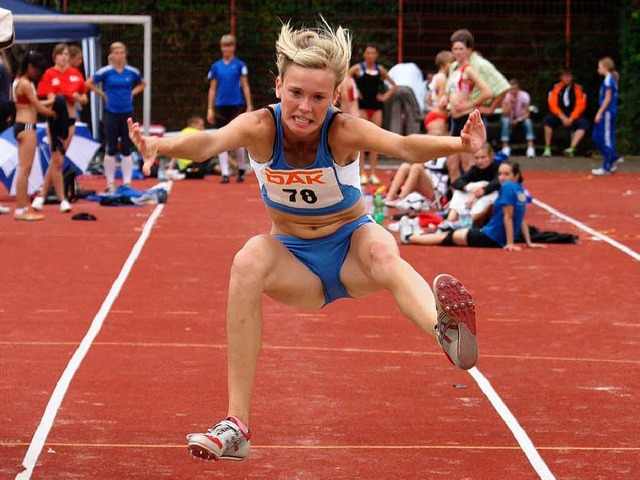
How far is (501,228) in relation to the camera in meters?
13.6

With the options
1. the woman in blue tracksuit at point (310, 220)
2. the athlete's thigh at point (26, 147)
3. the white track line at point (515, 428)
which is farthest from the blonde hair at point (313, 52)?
the athlete's thigh at point (26, 147)

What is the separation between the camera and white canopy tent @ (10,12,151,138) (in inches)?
745

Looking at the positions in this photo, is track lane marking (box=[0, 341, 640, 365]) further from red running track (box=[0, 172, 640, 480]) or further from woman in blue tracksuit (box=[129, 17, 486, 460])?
woman in blue tracksuit (box=[129, 17, 486, 460])

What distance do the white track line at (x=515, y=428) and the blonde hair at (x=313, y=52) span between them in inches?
81.9

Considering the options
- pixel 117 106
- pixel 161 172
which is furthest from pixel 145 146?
pixel 161 172

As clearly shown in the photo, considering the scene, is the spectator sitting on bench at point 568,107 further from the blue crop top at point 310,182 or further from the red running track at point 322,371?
the blue crop top at point 310,182

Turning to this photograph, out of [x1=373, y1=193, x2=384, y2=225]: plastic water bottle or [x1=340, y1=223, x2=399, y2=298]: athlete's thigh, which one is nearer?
[x1=340, y1=223, x2=399, y2=298]: athlete's thigh

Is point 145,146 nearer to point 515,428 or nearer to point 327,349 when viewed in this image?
point 515,428

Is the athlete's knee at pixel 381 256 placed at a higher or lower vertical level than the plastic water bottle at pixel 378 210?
higher

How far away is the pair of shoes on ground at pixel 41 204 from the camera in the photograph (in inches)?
618

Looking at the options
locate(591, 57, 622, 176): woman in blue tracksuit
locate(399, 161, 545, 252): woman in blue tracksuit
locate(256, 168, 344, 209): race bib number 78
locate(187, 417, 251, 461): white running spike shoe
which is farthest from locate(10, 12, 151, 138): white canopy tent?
locate(187, 417, 251, 461): white running spike shoe

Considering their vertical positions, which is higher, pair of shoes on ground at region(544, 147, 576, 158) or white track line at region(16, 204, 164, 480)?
white track line at region(16, 204, 164, 480)

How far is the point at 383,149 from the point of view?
557cm

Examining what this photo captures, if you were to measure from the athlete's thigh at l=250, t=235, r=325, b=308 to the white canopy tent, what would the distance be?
13.3 meters
